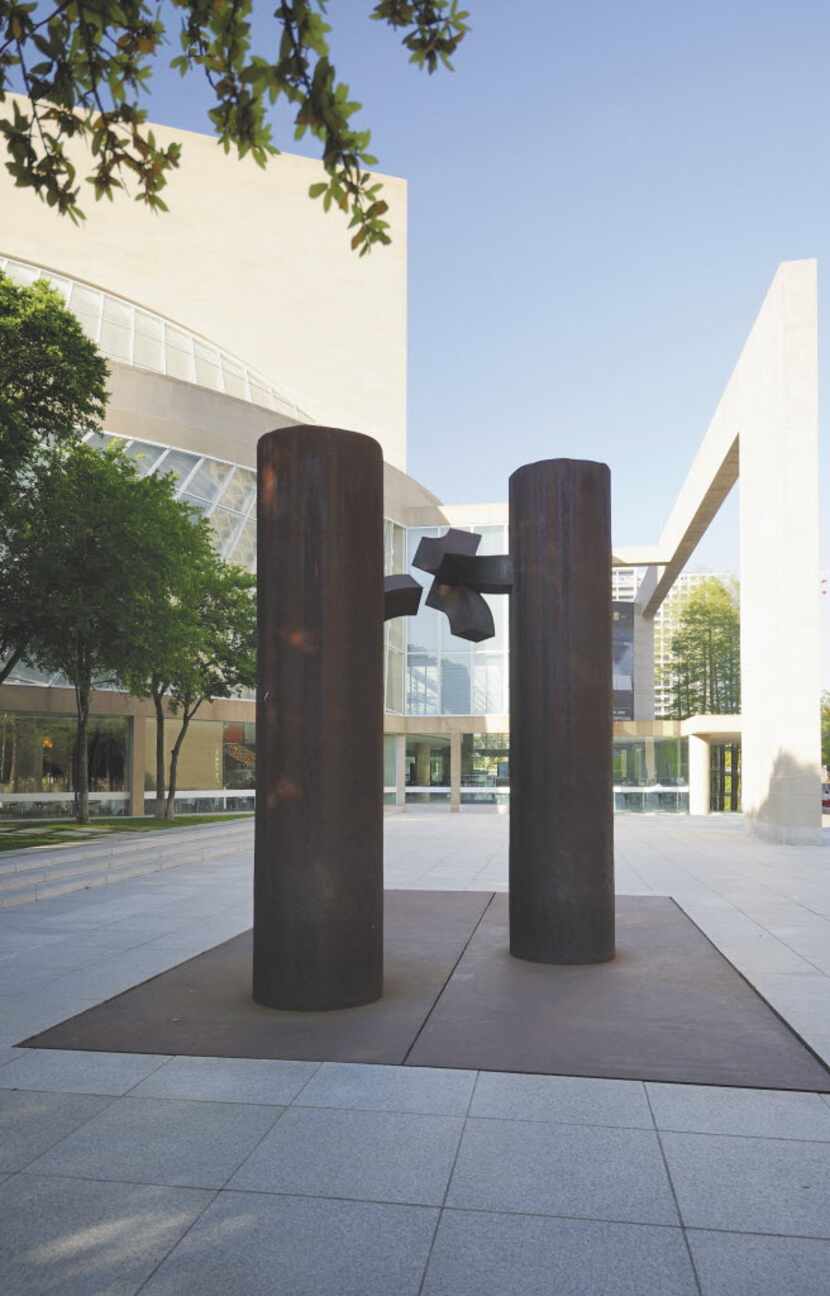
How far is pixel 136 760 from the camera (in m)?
31.4

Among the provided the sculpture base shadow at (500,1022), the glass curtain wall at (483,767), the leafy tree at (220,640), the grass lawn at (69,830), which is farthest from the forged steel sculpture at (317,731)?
the glass curtain wall at (483,767)

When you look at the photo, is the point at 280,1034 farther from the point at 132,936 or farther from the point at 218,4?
the point at 218,4

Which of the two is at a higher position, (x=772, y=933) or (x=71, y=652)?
(x=71, y=652)

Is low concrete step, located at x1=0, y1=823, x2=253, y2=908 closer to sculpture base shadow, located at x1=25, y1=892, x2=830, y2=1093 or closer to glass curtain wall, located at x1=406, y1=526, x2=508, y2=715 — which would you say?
sculpture base shadow, located at x1=25, y1=892, x2=830, y2=1093

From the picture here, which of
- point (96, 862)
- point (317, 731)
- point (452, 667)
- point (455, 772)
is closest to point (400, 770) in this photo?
point (455, 772)

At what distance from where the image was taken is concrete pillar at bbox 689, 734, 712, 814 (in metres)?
37.0

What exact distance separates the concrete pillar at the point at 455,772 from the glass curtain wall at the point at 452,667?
1508 millimetres

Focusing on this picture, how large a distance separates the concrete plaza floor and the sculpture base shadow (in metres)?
0.21

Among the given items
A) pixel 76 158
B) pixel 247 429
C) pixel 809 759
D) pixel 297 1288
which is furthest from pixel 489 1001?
pixel 76 158

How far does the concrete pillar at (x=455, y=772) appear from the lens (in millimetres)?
37969

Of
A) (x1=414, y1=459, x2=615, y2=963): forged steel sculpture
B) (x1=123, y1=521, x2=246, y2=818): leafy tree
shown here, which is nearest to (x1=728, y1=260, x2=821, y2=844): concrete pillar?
(x1=123, y1=521, x2=246, y2=818): leafy tree

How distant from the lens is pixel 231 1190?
13.1 feet

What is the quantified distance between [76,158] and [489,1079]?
6265cm

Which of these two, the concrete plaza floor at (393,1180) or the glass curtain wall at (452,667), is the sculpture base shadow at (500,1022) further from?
the glass curtain wall at (452,667)
